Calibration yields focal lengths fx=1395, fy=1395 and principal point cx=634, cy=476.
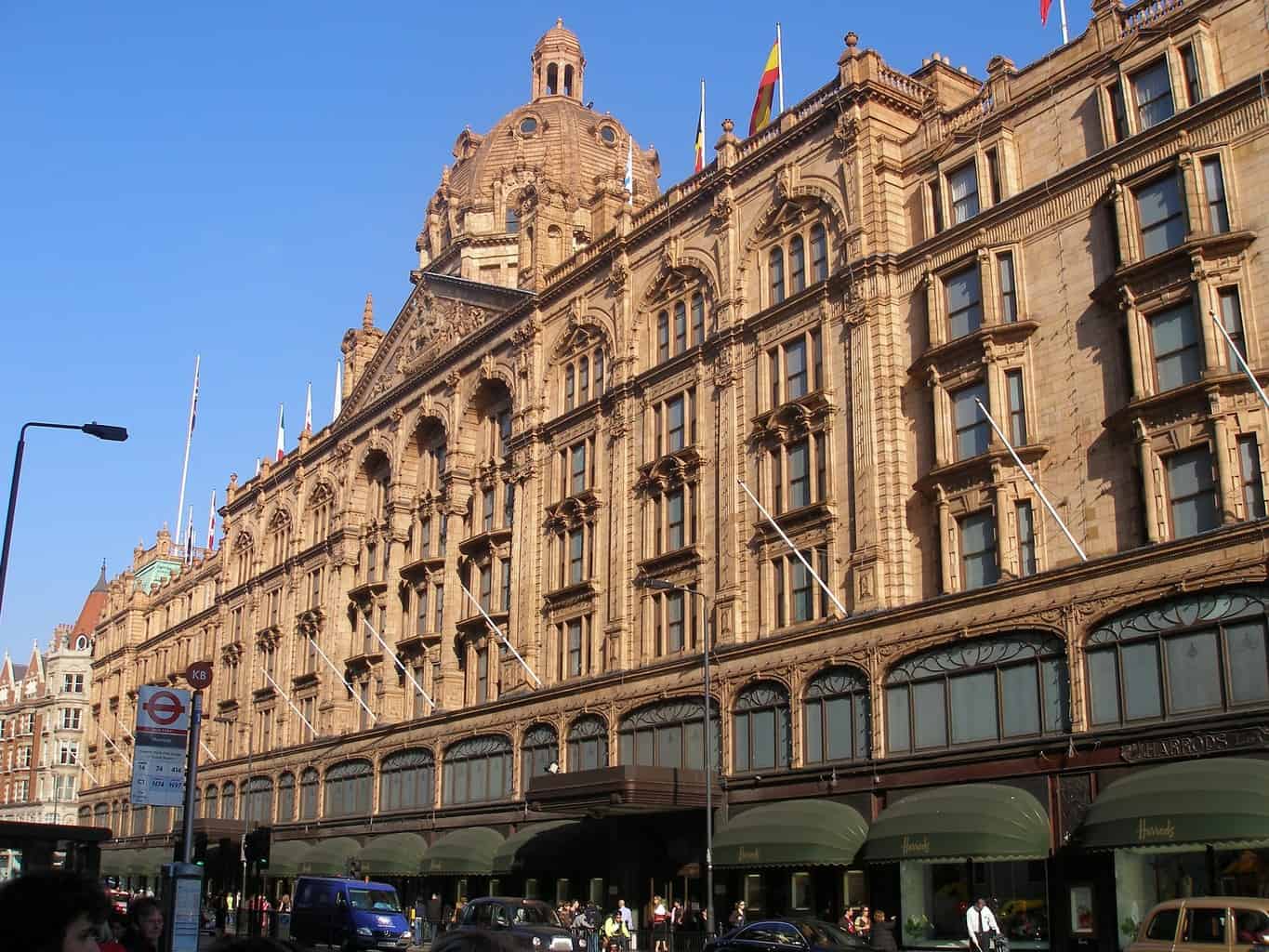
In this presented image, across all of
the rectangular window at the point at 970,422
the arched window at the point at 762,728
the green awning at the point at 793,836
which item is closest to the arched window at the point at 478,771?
the arched window at the point at 762,728

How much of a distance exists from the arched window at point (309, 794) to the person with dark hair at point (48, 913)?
69526mm

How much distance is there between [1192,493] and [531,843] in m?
28.0

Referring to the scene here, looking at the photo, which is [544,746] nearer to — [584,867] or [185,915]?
[584,867]

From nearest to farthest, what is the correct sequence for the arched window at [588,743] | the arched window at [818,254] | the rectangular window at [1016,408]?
the rectangular window at [1016,408], the arched window at [818,254], the arched window at [588,743]

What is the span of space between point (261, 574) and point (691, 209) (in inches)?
1775

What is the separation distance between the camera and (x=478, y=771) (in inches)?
2269

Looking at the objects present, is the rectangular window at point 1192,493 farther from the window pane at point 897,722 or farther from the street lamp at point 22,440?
the street lamp at point 22,440

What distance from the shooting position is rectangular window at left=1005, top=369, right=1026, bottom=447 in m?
37.5

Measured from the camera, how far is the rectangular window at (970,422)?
1521 inches

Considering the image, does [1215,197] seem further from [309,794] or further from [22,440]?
[309,794]

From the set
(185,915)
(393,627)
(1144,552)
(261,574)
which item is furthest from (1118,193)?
(261,574)

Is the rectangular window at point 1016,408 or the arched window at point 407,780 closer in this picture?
the rectangular window at point 1016,408

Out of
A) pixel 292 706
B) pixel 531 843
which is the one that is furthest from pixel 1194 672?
pixel 292 706

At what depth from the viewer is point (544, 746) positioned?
2098 inches
